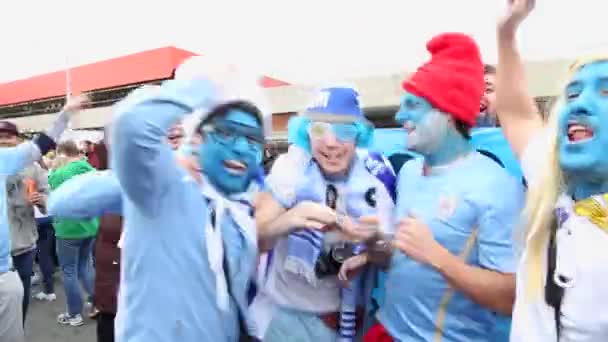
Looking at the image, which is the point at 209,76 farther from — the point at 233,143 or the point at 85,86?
the point at 85,86

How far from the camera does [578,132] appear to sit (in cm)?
113

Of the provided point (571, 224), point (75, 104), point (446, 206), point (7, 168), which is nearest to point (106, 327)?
point (7, 168)

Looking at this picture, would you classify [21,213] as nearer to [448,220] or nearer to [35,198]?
[35,198]

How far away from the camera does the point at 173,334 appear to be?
1.18 m

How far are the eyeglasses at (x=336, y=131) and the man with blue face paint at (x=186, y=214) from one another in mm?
495

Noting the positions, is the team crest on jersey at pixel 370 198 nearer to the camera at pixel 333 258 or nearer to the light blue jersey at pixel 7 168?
the camera at pixel 333 258

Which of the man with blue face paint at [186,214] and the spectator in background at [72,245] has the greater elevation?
the man with blue face paint at [186,214]

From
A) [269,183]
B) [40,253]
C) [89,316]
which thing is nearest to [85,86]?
[40,253]

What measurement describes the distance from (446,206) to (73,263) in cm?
388

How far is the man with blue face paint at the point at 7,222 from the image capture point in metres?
2.77

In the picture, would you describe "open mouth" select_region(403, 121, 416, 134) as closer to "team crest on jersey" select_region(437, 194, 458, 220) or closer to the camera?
"team crest on jersey" select_region(437, 194, 458, 220)

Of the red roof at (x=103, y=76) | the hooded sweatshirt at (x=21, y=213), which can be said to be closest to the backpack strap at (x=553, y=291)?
the hooded sweatshirt at (x=21, y=213)

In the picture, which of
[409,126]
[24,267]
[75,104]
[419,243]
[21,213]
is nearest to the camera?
[419,243]

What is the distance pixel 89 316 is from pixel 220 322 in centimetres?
403
